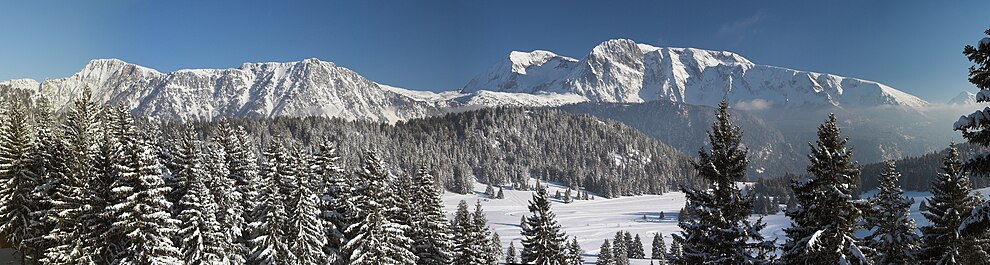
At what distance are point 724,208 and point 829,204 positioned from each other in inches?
125

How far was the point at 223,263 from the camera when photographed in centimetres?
3181

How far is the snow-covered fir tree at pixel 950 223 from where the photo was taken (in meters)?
22.2

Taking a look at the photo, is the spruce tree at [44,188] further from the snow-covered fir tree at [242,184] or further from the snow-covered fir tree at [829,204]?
the snow-covered fir tree at [829,204]

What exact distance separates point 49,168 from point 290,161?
17.9 meters

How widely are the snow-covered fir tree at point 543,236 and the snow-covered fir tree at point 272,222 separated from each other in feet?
48.1

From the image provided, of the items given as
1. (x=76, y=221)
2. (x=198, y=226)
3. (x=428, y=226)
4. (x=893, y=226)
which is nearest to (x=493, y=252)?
(x=428, y=226)

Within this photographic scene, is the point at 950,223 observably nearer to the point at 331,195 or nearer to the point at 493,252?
the point at 331,195

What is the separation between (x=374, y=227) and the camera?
3572cm

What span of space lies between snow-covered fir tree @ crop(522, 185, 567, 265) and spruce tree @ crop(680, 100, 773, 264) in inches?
589

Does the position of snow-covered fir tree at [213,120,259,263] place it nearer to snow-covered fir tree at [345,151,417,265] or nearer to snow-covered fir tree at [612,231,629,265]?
snow-covered fir tree at [345,151,417,265]

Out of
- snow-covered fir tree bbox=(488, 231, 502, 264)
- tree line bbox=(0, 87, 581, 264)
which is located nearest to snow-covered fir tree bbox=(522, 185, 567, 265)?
tree line bbox=(0, 87, 581, 264)

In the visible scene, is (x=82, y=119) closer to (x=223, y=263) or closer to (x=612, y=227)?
(x=223, y=263)

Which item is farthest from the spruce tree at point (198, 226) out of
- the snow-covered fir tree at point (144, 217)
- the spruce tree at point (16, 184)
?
the spruce tree at point (16, 184)

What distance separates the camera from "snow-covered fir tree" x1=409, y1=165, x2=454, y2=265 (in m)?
40.3
